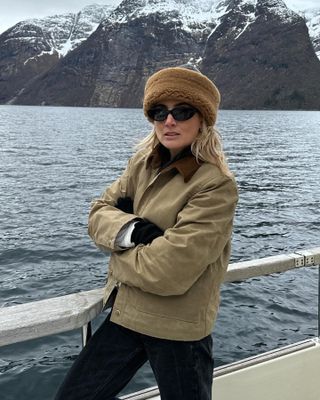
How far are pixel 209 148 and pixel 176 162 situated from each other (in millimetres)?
186

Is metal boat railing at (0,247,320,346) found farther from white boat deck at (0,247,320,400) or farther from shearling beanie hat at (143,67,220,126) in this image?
shearling beanie hat at (143,67,220,126)

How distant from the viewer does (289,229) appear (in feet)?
52.5

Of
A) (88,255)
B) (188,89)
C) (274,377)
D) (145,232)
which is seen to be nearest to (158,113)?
(188,89)

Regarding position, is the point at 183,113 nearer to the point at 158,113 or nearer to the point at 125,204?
the point at 158,113

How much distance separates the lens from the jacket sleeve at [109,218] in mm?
2623

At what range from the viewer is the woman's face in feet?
8.79

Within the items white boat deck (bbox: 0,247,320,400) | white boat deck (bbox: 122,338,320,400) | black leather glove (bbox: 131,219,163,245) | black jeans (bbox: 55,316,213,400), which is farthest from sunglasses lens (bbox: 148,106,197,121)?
white boat deck (bbox: 122,338,320,400)

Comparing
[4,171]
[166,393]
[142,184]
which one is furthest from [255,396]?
[4,171]

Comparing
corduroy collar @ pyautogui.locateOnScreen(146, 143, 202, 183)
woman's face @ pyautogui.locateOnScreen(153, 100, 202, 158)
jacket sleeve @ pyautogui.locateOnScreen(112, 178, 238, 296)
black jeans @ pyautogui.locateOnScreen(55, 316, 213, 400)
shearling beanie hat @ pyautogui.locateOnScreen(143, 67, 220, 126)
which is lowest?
black jeans @ pyautogui.locateOnScreen(55, 316, 213, 400)

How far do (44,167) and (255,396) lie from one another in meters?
29.0

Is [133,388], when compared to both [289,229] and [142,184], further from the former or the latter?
[289,229]

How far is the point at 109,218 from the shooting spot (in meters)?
2.72

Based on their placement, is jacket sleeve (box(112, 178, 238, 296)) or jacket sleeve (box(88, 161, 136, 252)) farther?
jacket sleeve (box(88, 161, 136, 252))

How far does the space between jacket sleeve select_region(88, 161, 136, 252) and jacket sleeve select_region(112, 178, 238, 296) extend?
23cm
